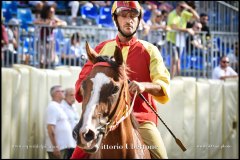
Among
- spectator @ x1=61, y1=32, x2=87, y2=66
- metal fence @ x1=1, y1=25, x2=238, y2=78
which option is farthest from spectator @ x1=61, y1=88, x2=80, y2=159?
spectator @ x1=61, y1=32, x2=87, y2=66

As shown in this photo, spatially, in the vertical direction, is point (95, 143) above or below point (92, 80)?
below

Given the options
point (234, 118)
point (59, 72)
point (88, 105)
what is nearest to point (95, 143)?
point (88, 105)

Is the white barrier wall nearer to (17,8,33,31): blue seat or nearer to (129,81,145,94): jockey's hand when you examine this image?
(17,8,33,31): blue seat

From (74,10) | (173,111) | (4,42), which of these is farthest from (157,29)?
(4,42)

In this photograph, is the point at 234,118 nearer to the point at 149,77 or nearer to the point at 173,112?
the point at 173,112

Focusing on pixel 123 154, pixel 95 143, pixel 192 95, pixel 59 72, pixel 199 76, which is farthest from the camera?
pixel 199 76

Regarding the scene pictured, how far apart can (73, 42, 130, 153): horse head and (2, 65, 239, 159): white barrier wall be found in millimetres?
5552

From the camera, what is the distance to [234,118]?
46.7ft

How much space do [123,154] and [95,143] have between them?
0.38m

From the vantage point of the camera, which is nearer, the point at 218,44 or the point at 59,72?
the point at 59,72

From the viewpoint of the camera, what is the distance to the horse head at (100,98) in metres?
5.00

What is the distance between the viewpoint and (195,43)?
14.6 meters

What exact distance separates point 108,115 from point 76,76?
7.37m

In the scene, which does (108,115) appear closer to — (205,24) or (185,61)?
(185,61)
